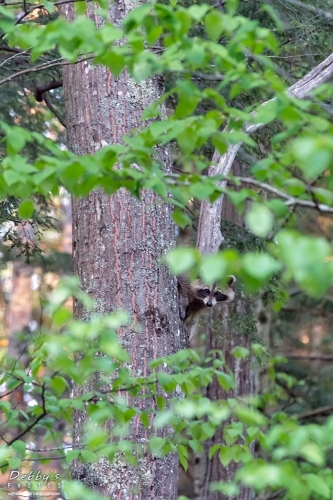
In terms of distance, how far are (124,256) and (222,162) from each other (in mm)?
827

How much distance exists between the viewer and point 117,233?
4113 millimetres

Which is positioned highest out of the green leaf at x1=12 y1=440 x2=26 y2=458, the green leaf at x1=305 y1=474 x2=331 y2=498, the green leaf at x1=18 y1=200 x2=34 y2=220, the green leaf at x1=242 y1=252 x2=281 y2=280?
the green leaf at x1=18 y1=200 x2=34 y2=220

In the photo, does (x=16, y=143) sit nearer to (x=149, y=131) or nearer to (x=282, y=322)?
(x=149, y=131)

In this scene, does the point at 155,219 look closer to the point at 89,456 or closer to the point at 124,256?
the point at 124,256

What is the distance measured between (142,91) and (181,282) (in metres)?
1.37

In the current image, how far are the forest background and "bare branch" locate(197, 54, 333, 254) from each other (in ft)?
0.04

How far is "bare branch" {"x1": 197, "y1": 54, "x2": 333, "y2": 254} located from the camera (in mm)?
4074

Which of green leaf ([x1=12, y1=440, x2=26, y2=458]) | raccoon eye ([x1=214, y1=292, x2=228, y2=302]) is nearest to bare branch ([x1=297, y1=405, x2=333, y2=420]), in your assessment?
raccoon eye ([x1=214, y1=292, x2=228, y2=302])

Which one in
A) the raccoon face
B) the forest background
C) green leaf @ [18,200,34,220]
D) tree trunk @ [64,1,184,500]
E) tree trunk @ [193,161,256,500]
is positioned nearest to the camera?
the forest background

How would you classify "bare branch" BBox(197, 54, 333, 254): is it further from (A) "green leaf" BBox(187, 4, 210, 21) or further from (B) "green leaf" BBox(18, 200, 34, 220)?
(A) "green leaf" BBox(187, 4, 210, 21)

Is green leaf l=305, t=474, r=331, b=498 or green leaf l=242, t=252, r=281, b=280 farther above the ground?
green leaf l=242, t=252, r=281, b=280

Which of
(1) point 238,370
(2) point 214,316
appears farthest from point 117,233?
(1) point 238,370

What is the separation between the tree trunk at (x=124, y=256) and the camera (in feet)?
12.5

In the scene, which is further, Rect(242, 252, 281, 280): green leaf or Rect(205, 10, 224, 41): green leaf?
Rect(205, 10, 224, 41): green leaf
